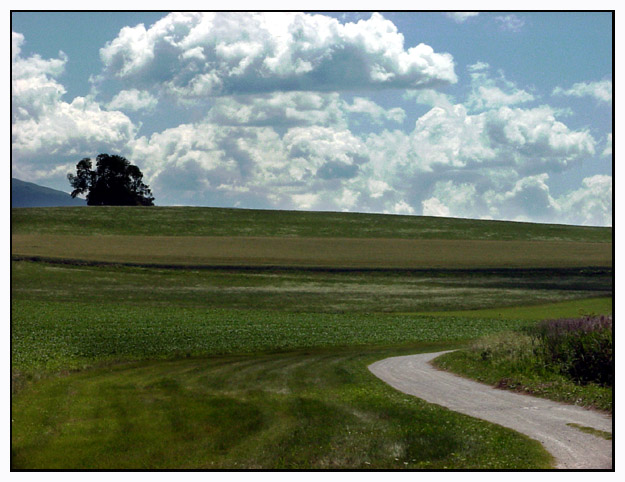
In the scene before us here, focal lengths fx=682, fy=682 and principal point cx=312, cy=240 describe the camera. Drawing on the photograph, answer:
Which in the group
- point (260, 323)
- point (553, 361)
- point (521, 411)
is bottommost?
point (260, 323)

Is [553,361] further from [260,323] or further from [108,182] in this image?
[108,182]

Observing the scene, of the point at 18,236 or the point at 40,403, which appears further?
the point at 18,236

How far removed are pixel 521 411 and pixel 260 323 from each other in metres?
27.0

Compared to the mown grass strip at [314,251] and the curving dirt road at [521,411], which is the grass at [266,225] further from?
the curving dirt road at [521,411]

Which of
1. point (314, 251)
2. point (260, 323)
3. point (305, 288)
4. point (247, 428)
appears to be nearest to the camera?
point (247, 428)

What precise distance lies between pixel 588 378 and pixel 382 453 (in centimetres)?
1100

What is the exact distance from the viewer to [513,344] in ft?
93.1

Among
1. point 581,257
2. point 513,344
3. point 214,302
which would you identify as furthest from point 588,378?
point 581,257

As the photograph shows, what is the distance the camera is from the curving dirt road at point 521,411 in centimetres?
1428

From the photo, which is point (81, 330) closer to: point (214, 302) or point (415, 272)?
point (214, 302)

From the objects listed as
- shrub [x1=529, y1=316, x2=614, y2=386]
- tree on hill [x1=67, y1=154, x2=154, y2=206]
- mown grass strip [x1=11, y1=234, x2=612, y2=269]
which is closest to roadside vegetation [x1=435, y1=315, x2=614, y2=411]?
shrub [x1=529, y1=316, x2=614, y2=386]

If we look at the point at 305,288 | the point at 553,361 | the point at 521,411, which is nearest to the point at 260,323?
the point at 305,288

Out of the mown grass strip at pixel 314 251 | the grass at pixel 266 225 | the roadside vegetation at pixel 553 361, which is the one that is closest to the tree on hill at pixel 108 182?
the grass at pixel 266 225

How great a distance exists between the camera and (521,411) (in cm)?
1902
